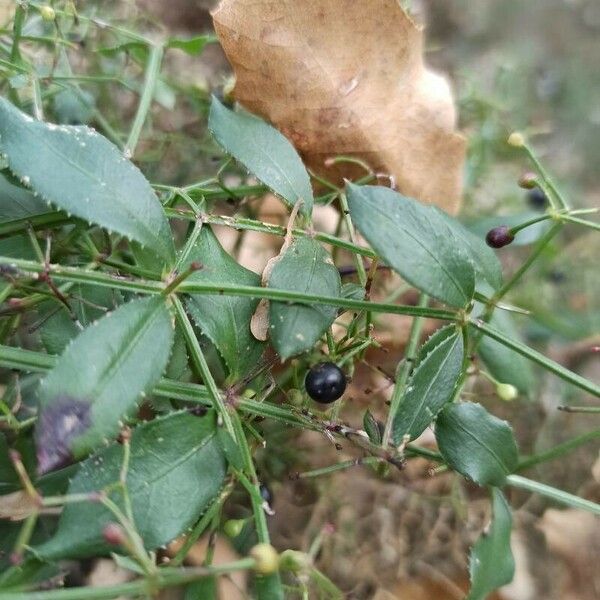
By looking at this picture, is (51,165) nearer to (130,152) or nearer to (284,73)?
(130,152)

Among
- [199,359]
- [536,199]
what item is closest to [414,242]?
[199,359]

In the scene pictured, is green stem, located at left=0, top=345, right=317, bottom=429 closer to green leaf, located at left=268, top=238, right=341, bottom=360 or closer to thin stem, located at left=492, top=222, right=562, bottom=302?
green leaf, located at left=268, top=238, right=341, bottom=360

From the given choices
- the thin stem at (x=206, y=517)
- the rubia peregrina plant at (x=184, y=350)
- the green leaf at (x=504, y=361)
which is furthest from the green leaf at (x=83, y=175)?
the green leaf at (x=504, y=361)

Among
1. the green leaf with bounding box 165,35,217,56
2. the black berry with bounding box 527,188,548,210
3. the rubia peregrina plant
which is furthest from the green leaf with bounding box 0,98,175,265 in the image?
the black berry with bounding box 527,188,548,210

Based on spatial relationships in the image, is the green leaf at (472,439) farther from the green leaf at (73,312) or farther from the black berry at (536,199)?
the black berry at (536,199)

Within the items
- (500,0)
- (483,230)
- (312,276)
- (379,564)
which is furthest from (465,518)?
(500,0)

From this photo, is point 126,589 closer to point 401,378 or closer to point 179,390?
point 179,390

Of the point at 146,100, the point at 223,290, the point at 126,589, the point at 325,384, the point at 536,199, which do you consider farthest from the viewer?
the point at 536,199
